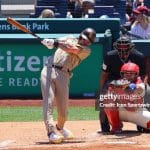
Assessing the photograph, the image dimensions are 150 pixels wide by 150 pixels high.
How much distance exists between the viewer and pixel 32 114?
471 inches

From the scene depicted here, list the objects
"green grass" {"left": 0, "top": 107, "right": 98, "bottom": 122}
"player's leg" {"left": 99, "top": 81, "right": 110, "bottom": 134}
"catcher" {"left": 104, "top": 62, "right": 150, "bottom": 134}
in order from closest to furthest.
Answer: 1. "catcher" {"left": 104, "top": 62, "right": 150, "bottom": 134}
2. "player's leg" {"left": 99, "top": 81, "right": 110, "bottom": 134}
3. "green grass" {"left": 0, "top": 107, "right": 98, "bottom": 122}

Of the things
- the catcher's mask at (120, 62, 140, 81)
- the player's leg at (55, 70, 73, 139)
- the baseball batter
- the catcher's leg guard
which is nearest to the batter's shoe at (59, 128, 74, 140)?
the player's leg at (55, 70, 73, 139)

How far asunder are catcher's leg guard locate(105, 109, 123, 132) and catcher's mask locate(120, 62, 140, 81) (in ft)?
1.68

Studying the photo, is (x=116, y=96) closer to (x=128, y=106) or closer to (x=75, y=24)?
(x=128, y=106)

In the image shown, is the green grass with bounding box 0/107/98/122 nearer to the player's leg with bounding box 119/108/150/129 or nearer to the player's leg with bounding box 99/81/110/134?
the player's leg with bounding box 99/81/110/134

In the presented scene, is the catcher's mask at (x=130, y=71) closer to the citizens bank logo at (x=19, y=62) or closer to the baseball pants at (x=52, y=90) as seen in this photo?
the baseball pants at (x=52, y=90)

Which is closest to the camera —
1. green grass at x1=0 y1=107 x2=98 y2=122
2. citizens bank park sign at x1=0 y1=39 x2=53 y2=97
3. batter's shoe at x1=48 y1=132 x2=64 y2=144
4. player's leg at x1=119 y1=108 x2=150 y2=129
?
batter's shoe at x1=48 y1=132 x2=64 y2=144

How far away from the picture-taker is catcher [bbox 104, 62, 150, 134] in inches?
350

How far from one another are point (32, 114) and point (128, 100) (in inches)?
131

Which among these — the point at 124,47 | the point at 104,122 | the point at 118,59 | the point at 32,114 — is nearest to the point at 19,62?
the point at 32,114

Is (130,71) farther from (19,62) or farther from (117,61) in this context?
(19,62)

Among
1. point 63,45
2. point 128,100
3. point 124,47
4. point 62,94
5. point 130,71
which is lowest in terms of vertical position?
point 128,100

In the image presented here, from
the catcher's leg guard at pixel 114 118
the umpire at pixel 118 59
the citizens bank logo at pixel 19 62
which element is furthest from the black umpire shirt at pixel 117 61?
the citizens bank logo at pixel 19 62

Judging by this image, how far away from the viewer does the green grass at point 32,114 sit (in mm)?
11445
